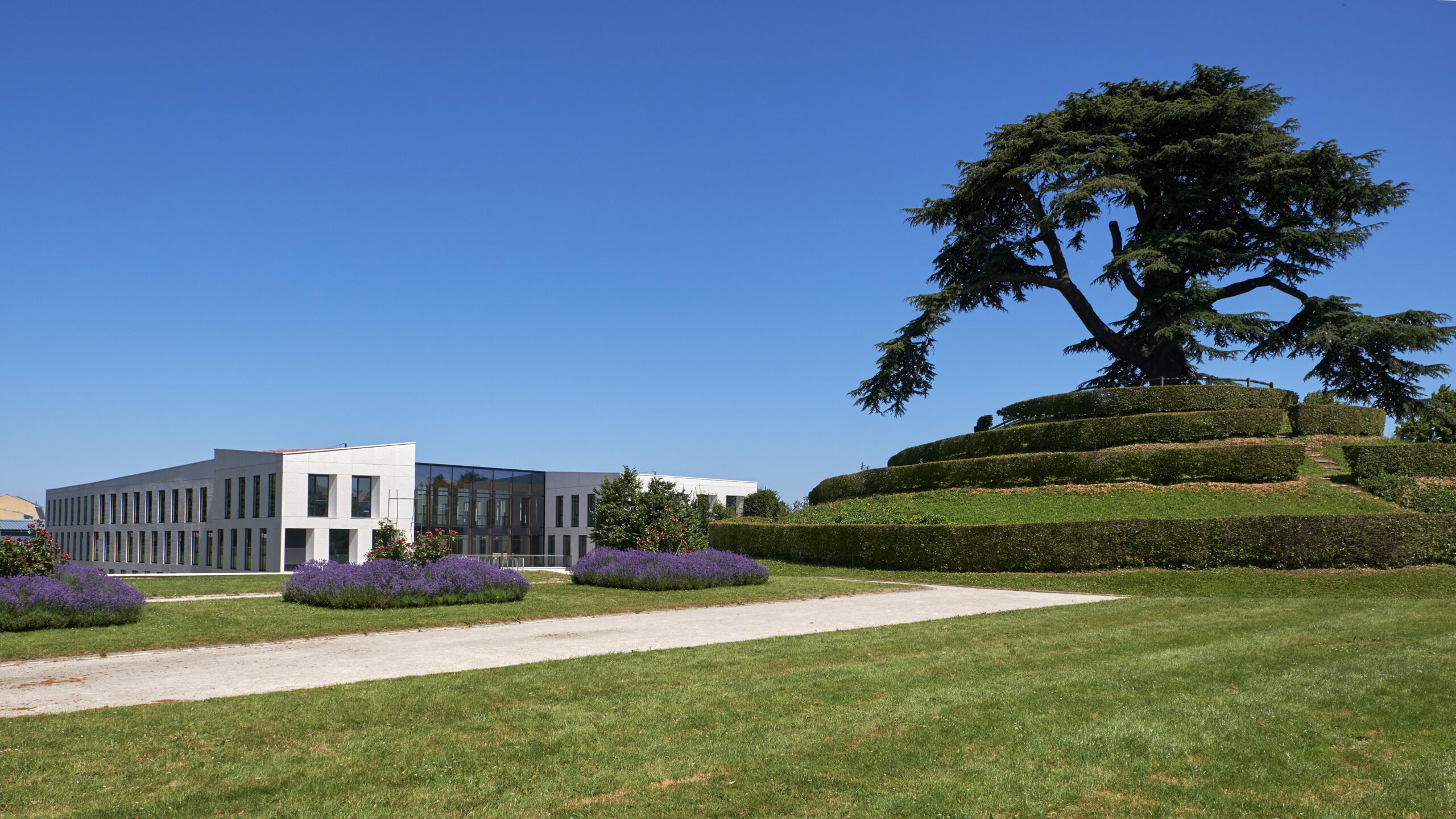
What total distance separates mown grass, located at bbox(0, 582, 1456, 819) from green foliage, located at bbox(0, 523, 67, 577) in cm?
848

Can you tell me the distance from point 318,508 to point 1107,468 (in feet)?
114

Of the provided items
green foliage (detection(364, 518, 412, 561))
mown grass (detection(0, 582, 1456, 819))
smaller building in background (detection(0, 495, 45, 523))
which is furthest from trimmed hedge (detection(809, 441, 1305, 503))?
smaller building in background (detection(0, 495, 45, 523))

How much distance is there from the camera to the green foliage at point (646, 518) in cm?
2334

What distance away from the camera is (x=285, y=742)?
5.99m

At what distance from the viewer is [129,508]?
189 feet

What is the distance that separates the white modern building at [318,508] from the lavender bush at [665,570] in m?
15.3

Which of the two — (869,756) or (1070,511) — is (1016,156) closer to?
(1070,511)

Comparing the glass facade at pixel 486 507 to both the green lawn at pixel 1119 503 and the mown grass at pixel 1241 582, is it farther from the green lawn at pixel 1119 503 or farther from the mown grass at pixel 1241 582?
the mown grass at pixel 1241 582

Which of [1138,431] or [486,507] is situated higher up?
[1138,431]

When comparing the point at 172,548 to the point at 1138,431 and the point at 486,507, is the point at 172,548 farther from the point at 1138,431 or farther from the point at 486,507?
the point at 1138,431

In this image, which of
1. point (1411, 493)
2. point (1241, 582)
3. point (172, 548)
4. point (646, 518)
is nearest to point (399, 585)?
point (646, 518)

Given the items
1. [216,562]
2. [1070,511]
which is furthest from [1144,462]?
[216,562]

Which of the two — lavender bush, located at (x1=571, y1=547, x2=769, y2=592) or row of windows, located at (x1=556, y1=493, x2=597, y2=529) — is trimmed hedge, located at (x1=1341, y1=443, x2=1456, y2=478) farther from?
row of windows, located at (x1=556, y1=493, x2=597, y2=529)

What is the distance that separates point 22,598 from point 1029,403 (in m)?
30.6
